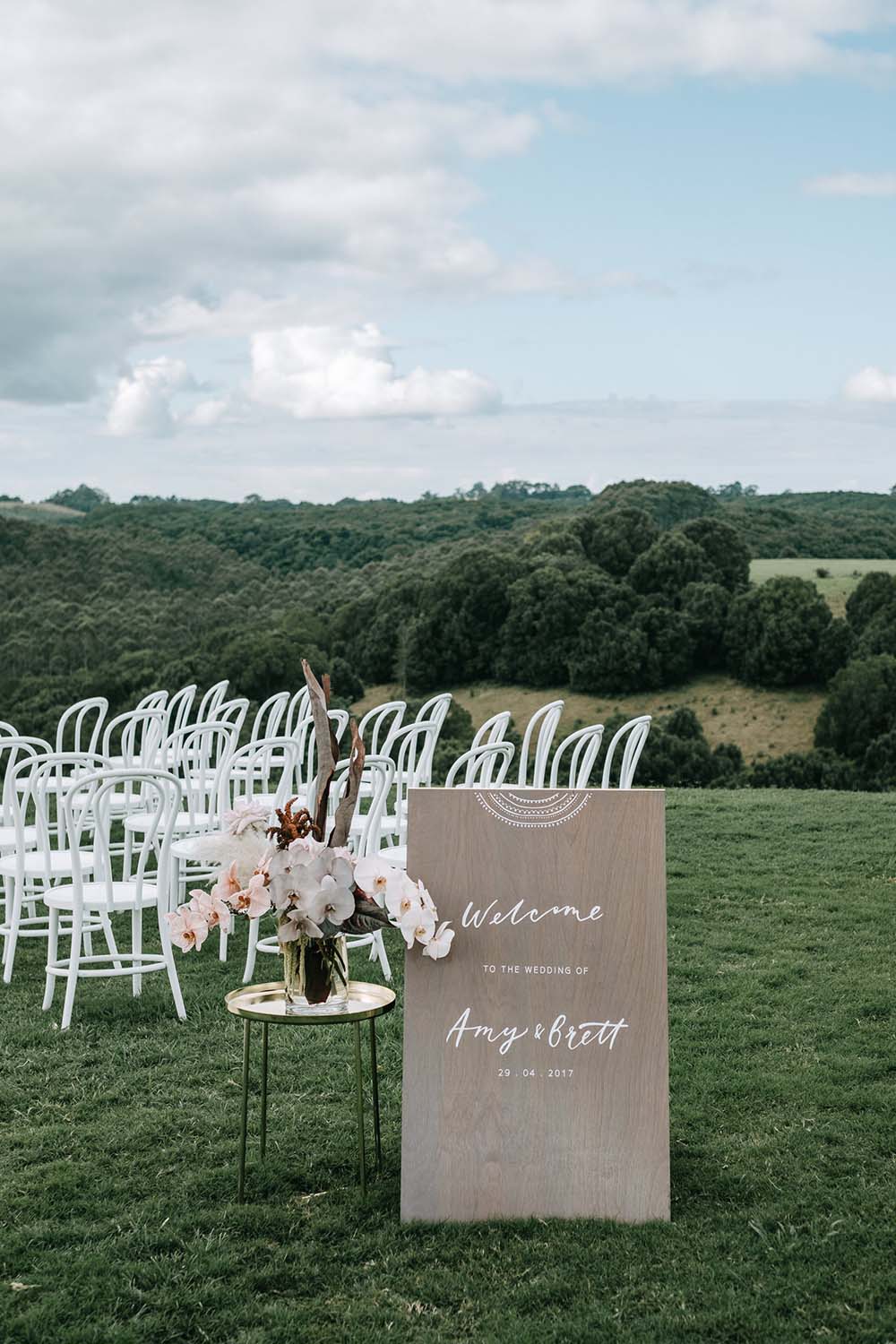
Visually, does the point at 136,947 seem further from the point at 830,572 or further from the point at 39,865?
the point at 830,572

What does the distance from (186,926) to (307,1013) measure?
38 cm

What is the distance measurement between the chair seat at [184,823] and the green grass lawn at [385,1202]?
2.91 feet

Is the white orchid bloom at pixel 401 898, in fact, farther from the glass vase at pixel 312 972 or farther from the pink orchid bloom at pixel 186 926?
the pink orchid bloom at pixel 186 926

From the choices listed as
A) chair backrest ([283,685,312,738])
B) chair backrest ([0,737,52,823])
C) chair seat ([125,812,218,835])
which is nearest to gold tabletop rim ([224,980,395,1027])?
chair backrest ([0,737,52,823])

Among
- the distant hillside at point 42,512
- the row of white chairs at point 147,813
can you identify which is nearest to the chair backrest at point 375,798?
the row of white chairs at point 147,813

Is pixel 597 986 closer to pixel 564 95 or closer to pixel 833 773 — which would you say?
pixel 564 95

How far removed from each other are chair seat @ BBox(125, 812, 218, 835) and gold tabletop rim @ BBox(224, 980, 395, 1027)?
8.80ft

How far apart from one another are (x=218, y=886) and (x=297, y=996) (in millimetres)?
392

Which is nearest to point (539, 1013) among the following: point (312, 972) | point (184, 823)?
point (312, 972)

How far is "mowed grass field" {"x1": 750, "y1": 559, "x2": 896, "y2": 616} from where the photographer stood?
→ 3512cm

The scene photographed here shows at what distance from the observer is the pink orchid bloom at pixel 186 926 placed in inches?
127

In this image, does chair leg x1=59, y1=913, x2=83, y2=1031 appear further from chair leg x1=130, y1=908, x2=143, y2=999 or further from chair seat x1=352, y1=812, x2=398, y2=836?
chair seat x1=352, y1=812, x2=398, y2=836

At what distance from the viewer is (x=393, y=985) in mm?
5445

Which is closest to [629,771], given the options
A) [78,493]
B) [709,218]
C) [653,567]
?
[709,218]
